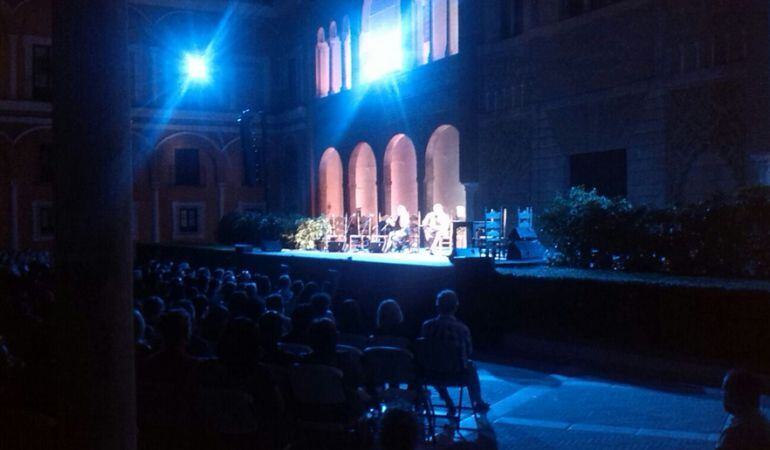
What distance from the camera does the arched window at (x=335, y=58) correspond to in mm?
26578

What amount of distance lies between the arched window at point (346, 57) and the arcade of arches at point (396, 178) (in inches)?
94.5

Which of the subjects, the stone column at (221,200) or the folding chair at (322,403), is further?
the stone column at (221,200)

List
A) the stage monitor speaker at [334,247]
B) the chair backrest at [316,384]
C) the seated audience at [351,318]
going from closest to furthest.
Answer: the chair backrest at [316,384] → the seated audience at [351,318] → the stage monitor speaker at [334,247]

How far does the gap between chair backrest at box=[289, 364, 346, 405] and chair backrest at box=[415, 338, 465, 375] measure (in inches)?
55.8

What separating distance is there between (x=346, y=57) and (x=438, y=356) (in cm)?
2134

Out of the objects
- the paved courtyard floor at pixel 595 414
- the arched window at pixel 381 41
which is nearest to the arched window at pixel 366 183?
the arched window at pixel 381 41

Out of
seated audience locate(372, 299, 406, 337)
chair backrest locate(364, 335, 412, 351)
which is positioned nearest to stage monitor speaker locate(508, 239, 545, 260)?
seated audience locate(372, 299, 406, 337)

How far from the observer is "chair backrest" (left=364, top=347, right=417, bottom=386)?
18.2ft

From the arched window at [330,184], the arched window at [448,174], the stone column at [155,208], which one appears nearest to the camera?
the arched window at [448,174]

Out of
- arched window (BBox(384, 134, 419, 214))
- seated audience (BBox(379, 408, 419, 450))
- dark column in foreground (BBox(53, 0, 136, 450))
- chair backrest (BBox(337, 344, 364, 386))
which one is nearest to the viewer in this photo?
dark column in foreground (BBox(53, 0, 136, 450))

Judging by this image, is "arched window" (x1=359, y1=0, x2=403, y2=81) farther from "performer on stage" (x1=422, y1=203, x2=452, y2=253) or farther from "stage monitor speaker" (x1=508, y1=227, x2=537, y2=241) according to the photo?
"stage monitor speaker" (x1=508, y1=227, x2=537, y2=241)

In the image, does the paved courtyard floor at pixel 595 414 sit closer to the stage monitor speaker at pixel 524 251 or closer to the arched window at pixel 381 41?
the stage monitor speaker at pixel 524 251

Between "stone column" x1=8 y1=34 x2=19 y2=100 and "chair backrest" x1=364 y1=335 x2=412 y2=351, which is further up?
"stone column" x1=8 y1=34 x2=19 y2=100

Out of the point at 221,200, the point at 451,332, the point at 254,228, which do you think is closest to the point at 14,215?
the point at 221,200
